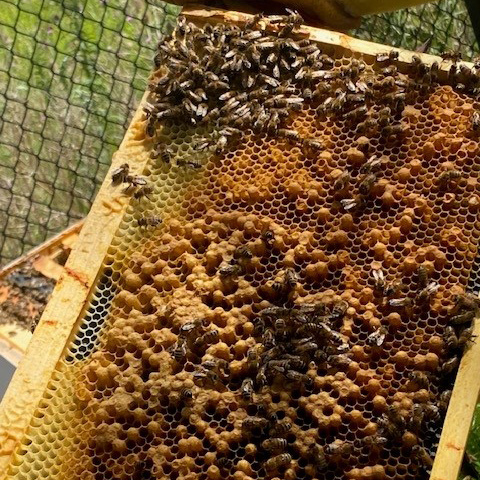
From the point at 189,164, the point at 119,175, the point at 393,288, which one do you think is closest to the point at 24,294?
the point at 119,175

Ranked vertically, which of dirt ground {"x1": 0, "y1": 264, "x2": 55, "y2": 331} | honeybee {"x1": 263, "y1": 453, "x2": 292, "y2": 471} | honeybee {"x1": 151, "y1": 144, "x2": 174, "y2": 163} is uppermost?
honeybee {"x1": 151, "y1": 144, "x2": 174, "y2": 163}

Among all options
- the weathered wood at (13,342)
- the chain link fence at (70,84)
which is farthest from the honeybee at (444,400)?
the chain link fence at (70,84)

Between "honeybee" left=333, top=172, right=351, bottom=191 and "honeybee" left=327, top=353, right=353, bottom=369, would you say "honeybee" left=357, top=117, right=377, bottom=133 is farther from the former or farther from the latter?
"honeybee" left=327, top=353, right=353, bottom=369

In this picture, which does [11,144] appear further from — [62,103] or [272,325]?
[272,325]

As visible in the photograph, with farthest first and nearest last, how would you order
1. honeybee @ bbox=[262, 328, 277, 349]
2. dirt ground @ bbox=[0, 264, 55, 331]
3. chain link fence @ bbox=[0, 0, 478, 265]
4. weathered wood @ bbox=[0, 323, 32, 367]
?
chain link fence @ bbox=[0, 0, 478, 265], dirt ground @ bbox=[0, 264, 55, 331], weathered wood @ bbox=[0, 323, 32, 367], honeybee @ bbox=[262, 328, 277, 349]

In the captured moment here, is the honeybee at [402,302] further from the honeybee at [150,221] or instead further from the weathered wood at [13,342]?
the weathered wood at [13,342]

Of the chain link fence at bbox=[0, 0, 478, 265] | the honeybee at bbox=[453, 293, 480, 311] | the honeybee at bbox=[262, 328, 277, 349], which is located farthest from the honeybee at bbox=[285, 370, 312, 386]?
the chain link fence at bbox=[0, 0, 478, 265]

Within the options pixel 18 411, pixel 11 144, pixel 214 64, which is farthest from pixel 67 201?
pixel 18 411
